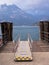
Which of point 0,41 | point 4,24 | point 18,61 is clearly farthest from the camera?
point 4,24

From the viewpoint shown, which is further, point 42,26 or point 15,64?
point 42,26

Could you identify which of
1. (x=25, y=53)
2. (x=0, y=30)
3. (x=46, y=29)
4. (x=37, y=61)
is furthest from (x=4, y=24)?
(x=37, y=61)

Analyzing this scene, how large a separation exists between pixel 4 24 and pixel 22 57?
5175 mm

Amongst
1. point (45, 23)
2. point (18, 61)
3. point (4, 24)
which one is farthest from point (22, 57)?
point (45, 23)

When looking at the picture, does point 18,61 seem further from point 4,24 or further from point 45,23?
point 45,23

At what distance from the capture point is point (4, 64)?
18.0ft

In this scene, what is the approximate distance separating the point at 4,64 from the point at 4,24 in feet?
18.4

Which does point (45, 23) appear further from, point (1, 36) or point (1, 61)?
point (1, 61)

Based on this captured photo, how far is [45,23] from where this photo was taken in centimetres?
1164

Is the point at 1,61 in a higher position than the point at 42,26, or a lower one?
lower

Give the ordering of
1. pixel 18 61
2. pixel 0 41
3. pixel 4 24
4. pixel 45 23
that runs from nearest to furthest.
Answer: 1. pixel 18 61
2. pixel 0 41
3. pixel 4 24
4. pixel 45 23

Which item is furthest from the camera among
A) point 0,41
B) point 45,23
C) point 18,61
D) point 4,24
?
point 45,23

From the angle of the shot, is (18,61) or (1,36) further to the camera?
(1,36)

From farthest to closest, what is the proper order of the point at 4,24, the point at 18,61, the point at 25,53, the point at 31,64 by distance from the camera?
the point at 4,24
the point at 25,53
the point at 18,61
the point at 31,64
